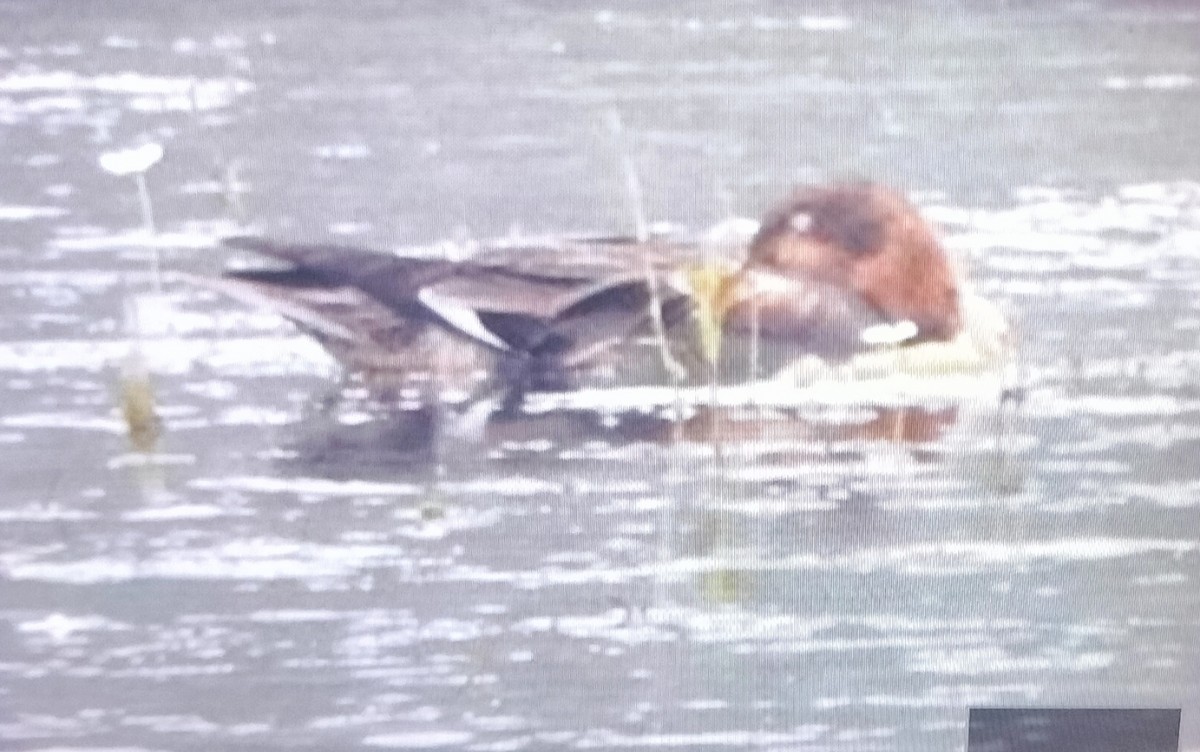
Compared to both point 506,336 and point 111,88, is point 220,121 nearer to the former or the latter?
point 111,88

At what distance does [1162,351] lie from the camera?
1.98ft

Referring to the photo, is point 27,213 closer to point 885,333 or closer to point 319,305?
point 319,305

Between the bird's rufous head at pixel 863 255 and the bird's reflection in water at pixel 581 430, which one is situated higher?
the bird's rufous head at pixel 863 255

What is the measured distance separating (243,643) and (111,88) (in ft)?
0.97

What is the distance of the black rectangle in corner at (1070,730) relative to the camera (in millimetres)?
635

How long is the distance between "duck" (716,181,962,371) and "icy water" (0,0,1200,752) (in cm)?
2

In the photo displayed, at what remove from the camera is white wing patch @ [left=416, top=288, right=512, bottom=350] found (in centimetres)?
59

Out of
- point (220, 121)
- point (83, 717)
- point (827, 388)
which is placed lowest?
point (83, 717)

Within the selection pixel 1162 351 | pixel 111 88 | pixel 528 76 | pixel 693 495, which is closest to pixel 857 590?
pixel 693 495

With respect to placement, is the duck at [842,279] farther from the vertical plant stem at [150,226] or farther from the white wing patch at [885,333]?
the vertical plant stem at [150,226]

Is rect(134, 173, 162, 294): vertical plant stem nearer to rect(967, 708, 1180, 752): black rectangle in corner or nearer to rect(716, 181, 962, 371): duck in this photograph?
rect(716, 181, 962, 371): duck

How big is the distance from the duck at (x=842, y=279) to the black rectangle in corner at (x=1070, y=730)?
22 centimetres

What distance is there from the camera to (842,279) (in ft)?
1.97

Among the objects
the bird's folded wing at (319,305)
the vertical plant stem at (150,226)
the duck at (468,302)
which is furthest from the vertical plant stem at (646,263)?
the vertical plant stem at (150,226)
